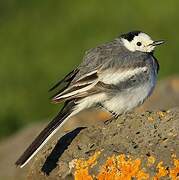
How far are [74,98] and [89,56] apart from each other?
0.59m

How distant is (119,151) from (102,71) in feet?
5.71

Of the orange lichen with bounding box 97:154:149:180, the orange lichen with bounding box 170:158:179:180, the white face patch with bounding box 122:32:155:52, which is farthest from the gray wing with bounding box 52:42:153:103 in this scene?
the orange lichen with bounding box 170:158:179:180

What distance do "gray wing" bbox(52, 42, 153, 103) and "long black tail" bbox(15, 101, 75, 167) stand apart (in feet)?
0.37

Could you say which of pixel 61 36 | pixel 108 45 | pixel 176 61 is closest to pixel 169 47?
pixel 176 61

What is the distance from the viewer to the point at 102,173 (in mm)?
7020

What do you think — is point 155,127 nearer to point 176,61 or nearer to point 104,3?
point 176,61

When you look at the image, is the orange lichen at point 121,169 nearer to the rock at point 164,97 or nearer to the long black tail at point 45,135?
the long black tail at point 45,135

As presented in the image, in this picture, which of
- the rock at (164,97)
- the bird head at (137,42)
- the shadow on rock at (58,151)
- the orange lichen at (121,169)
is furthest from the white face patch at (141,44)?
the orange lichen at (121,169)

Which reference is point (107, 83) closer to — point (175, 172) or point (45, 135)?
point (45, 135)

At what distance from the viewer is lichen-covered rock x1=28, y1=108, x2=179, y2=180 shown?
6.92 metres

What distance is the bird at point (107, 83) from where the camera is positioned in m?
8.52

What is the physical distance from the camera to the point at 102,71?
28.8 ft

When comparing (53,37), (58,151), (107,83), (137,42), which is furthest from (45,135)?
(53,37)

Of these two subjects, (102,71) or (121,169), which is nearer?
(121,169)
